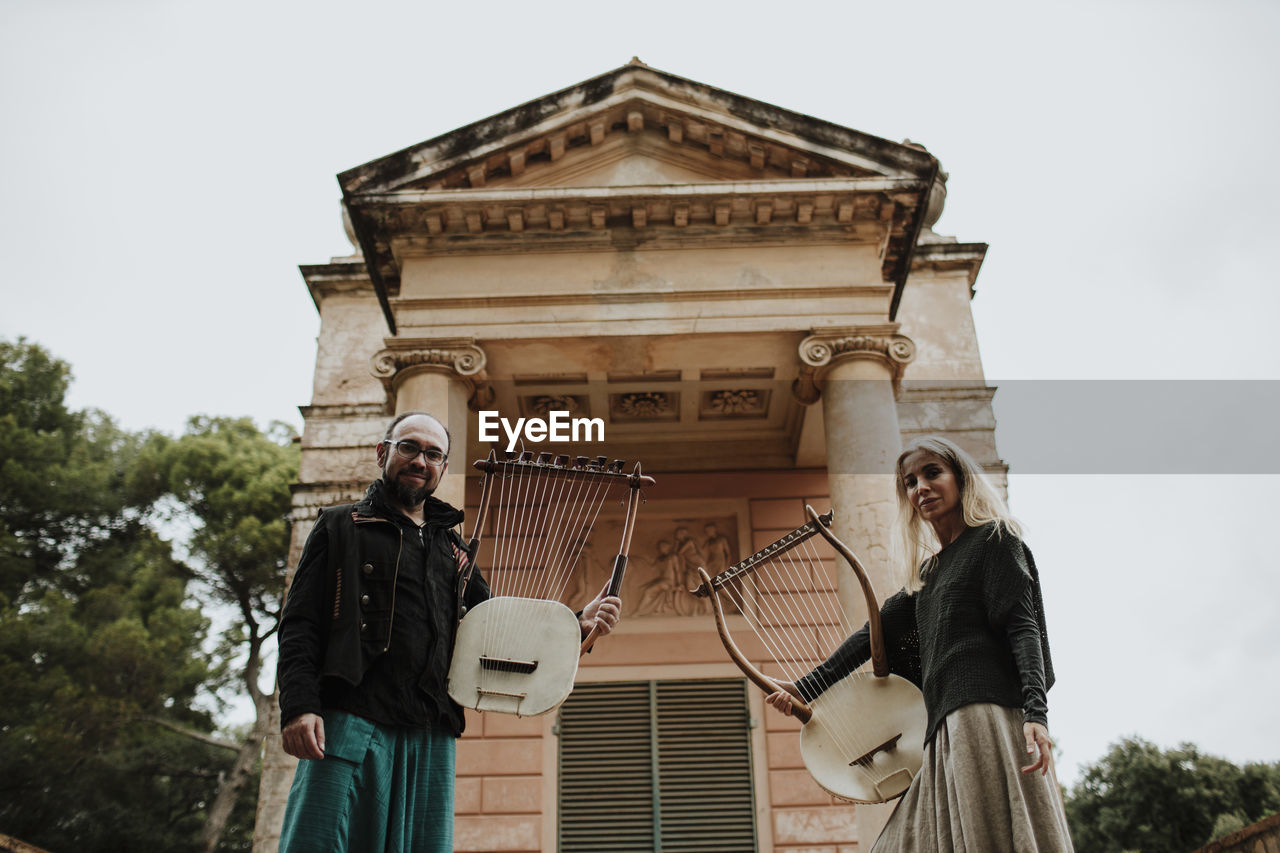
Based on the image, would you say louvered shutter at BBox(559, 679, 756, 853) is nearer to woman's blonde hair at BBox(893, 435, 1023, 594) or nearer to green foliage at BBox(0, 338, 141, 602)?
woman's blonde hair at BBox(893, 435, 1023, 594)

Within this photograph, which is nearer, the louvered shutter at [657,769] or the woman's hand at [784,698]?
the woman's hand at [784,698]

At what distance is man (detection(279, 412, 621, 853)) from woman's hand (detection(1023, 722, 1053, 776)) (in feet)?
5.08

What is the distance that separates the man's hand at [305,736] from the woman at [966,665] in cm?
167

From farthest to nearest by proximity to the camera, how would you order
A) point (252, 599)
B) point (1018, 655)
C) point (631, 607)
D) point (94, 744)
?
point (252, 599) → point (94, 744) → point (631, 607) → point (1018, 655)

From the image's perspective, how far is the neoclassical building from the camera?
10398 mm

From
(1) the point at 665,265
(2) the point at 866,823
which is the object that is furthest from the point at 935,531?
(1) the point at 665,265

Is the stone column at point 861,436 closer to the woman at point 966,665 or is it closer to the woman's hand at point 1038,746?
the woman at point 966,665

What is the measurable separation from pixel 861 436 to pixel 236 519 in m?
22.8

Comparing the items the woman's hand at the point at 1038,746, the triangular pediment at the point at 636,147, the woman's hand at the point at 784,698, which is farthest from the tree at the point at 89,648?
the woman's hand at the point at 1038,746

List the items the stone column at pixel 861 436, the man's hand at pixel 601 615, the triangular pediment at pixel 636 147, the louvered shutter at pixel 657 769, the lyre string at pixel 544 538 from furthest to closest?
1. the lyre string at pixel 544 538
2. the louvered shutter at pixel 657 769
3. the triangular pediment at pixel 636 147
4. the stone column at pixel 861 436
5. the man's hand at pixel 601 615

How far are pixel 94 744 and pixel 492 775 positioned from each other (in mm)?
16380

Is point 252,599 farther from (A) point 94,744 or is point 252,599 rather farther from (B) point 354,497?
(B) point 354,497

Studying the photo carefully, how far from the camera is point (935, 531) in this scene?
3895mm

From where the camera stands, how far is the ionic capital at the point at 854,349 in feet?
33.2
